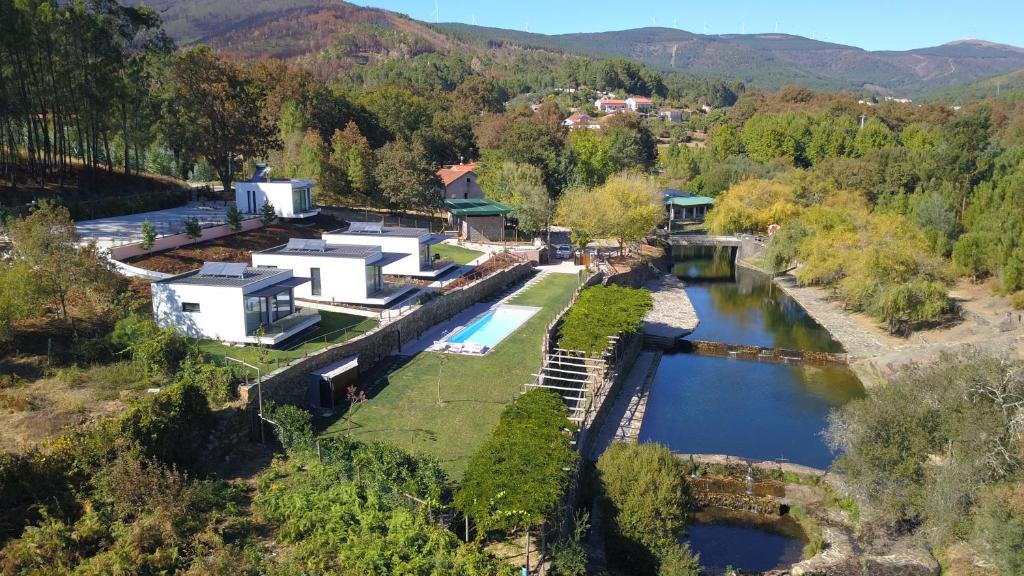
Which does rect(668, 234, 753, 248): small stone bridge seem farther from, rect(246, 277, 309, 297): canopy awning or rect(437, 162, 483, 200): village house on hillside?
rect(246, 277, 309, 297): canopy awning

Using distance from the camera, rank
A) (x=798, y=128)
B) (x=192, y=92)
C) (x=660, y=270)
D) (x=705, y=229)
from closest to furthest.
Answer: (x=192, y=92) → (x=660, y=270) → (x=705, y=229) → (x=798, y=128)

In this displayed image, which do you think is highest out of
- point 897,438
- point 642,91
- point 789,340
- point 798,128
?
point 642,91

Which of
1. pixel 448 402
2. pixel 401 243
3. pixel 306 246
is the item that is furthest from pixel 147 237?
pixel 448 402

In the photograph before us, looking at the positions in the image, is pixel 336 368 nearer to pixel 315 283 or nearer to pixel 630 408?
pixel 315 283

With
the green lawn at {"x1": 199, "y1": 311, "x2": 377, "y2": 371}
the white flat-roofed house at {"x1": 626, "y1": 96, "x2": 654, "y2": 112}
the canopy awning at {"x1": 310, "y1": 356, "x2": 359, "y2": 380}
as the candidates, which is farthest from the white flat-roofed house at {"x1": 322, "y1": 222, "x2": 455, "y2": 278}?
the white flat-roofed house at {"x1": 626, "y1": 96, "x2": 654, "y2": 112}

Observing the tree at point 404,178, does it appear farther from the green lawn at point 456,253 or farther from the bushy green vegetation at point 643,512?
the bushy green vegetation at point 643,512

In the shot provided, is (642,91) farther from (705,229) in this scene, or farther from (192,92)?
(192,92)

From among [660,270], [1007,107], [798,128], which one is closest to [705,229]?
[660,270]
